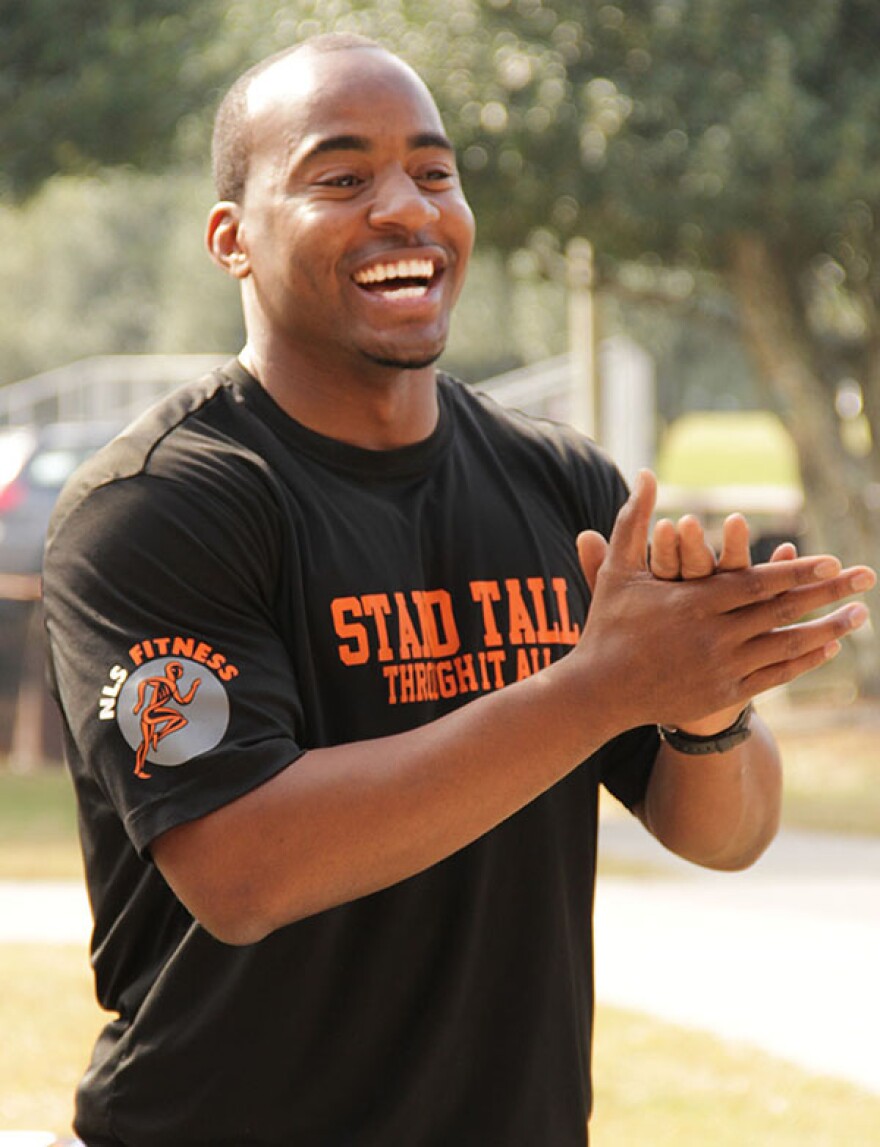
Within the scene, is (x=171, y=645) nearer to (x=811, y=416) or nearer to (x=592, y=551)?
(x=592, y=551)

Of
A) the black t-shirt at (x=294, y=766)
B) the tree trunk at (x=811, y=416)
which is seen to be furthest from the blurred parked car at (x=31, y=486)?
the black t-shirt at (x=294, y=766)

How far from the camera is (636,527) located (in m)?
1.97

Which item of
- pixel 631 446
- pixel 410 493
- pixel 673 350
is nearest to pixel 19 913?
pixel 410 493

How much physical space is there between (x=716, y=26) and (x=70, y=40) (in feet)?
13.8

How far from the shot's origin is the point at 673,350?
41250 mm

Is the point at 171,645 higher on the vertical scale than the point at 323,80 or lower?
lower

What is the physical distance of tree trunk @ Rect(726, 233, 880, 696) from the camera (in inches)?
533

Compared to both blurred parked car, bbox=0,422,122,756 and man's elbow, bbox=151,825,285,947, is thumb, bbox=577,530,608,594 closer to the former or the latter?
man's elbow, bbox=151,825,285,947

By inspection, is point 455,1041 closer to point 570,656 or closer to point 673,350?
point 570,656

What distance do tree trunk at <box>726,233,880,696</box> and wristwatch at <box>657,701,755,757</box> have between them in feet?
37.6

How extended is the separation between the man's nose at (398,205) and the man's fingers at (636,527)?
1.51ft

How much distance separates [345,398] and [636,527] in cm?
47

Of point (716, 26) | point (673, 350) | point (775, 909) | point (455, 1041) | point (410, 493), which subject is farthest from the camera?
point (673, 350)

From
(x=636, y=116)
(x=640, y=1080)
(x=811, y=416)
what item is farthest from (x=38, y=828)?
(x=811, y=416)
